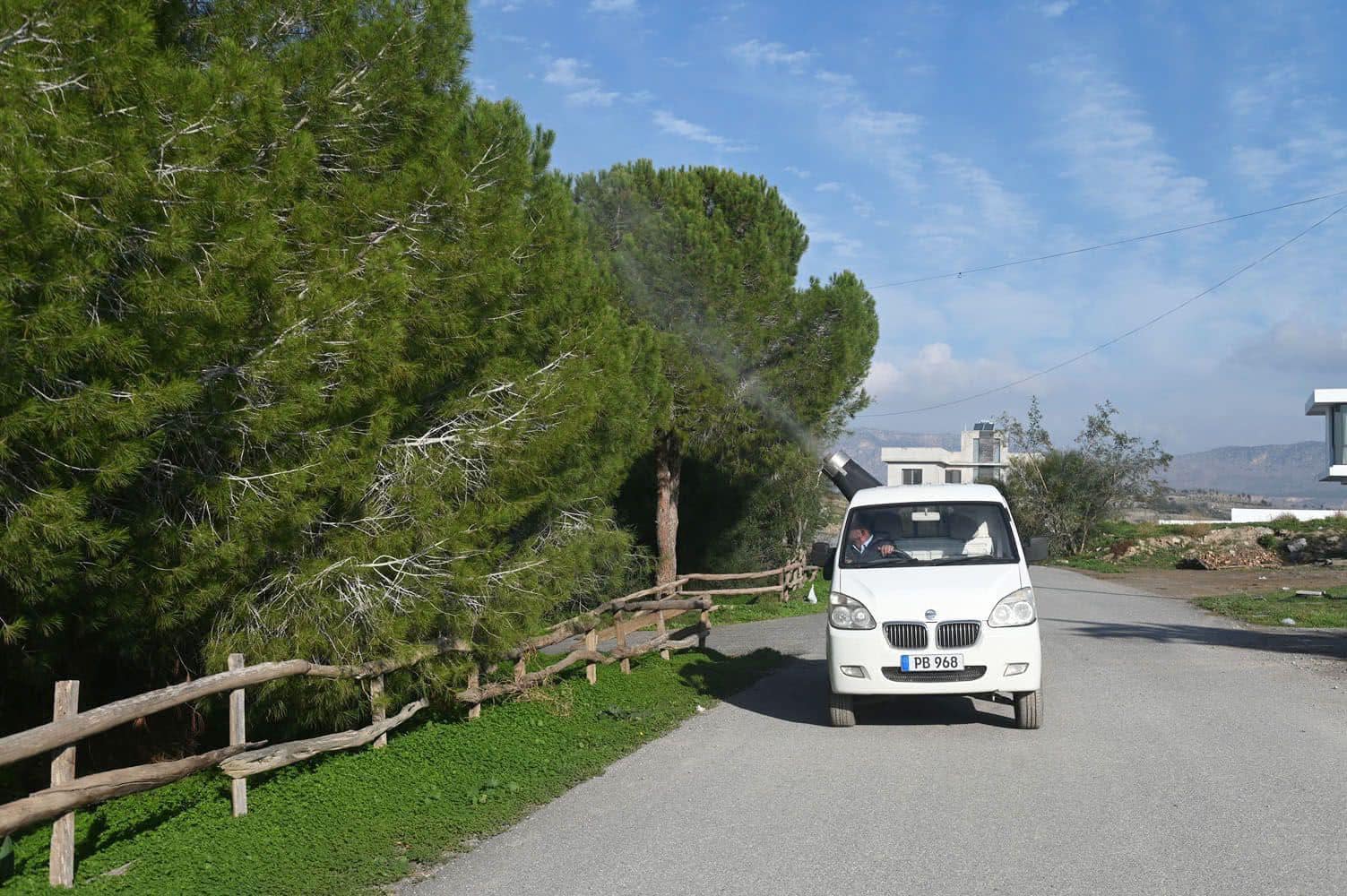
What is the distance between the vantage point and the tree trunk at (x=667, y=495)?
84.6 ft

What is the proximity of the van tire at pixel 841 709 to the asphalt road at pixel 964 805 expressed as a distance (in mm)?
110

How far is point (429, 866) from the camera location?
5.99m

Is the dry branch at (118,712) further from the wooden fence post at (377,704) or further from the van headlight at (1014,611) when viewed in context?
the van headlight at (1014,611)

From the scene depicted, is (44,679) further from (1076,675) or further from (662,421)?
(662,421)

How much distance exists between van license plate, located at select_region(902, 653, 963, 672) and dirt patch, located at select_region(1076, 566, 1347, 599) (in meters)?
22.2

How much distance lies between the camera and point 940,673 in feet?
30.6

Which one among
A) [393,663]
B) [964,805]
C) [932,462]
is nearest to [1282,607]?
[964,805]

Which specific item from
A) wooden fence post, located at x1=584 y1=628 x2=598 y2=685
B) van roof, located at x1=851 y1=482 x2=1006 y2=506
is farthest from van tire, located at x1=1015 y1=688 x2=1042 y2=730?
wooden fence post, located at x1=584 y1=628 x2=598 y2=685

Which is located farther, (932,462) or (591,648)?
(932,462)

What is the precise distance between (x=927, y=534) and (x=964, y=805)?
4.28m

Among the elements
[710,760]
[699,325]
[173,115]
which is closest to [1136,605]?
[699,325]

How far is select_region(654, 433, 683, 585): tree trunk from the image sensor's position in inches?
1015

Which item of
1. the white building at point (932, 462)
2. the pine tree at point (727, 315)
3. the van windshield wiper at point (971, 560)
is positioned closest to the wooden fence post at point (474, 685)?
the van windshield wiper at point (971, 560)

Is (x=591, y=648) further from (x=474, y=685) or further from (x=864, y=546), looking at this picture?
(x=864, y=546)
